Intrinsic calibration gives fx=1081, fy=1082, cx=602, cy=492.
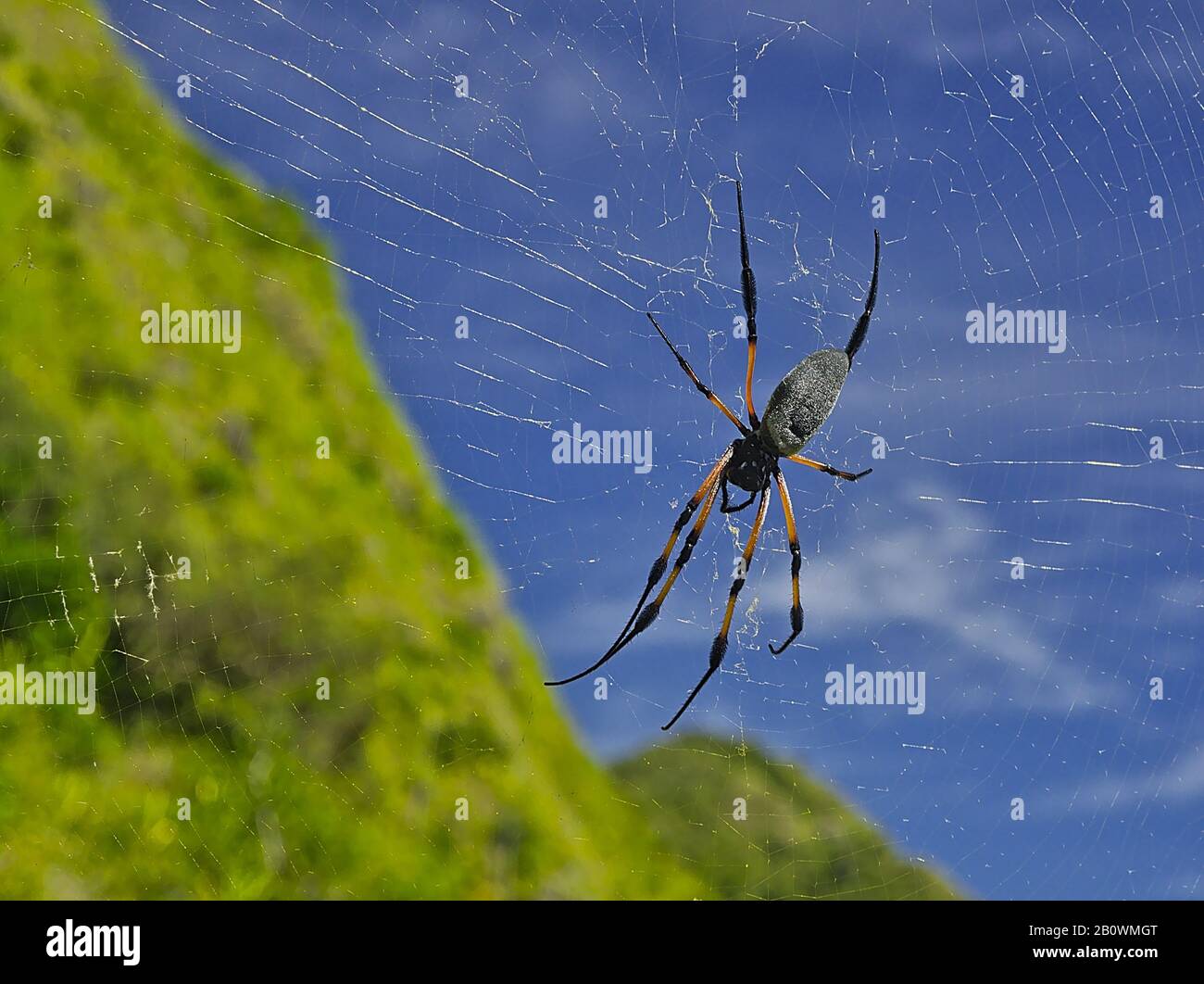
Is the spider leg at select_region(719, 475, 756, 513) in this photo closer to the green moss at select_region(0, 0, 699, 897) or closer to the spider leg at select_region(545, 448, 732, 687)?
the spider leg at select_region(545, 448, 732, 687)

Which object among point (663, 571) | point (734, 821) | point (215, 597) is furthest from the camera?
point (734, 821)

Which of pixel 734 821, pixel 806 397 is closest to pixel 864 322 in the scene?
pixel 806 397

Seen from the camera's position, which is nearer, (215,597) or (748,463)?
(748,463)

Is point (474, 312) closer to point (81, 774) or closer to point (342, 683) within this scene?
point (81, 774)

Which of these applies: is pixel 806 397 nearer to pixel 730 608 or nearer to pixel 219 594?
pixel 730 608

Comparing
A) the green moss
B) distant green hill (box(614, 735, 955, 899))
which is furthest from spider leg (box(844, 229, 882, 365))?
distant green hill (box(614, 735, 955, 899))
